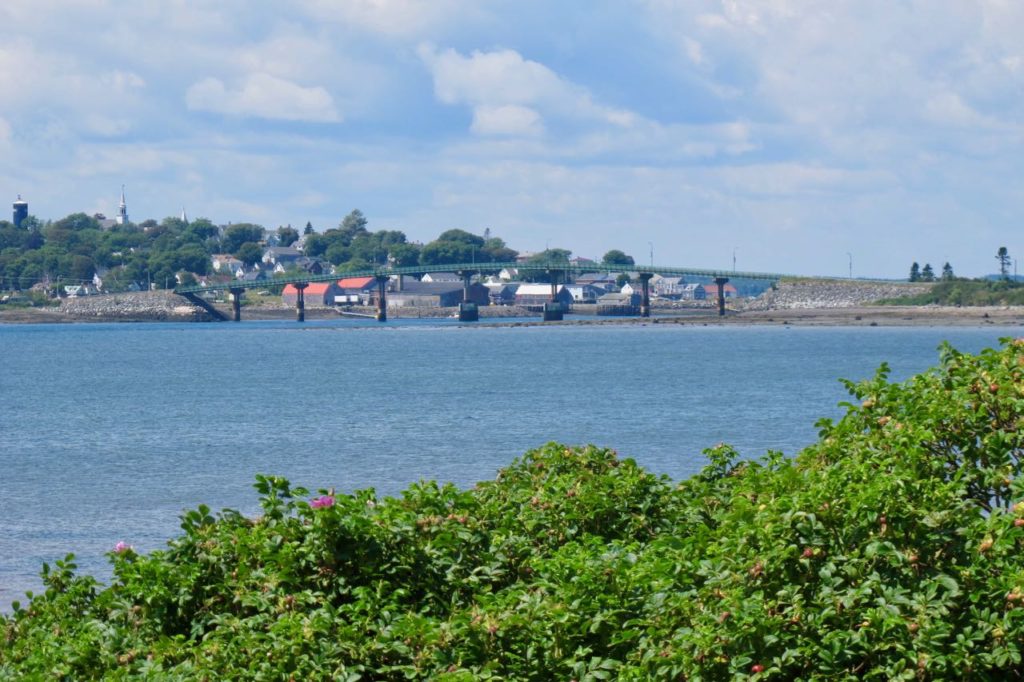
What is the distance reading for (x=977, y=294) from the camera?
188 meters

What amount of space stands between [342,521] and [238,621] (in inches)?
34.7

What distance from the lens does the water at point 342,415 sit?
3400cm

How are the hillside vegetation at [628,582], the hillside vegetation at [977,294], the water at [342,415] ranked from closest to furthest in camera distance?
1. the hillside vegetation at [628,582]
2. the water at [342,415]
3. the hillside vegetation at [977,294]

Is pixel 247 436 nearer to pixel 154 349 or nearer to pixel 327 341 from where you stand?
pixel 154 349

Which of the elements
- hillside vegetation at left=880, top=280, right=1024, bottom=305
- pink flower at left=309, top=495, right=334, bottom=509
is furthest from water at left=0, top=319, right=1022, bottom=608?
hillside vegetation at left=880, top=280, right=1024, bottom=305

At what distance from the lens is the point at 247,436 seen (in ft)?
166

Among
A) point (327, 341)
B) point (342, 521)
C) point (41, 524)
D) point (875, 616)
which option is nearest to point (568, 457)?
point (342, 521)

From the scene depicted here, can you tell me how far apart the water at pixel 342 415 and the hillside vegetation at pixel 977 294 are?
52.6m

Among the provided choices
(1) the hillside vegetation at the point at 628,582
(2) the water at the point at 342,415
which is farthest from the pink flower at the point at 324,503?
(2) the water at the point at 342,415

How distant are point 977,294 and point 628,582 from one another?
188 m

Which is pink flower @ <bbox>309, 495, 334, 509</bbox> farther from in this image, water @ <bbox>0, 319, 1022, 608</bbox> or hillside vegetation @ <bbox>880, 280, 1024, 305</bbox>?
hillside vegetation @ <bbox>880, 280, 1024, 305</bbox>

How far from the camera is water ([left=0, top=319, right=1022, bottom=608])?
34.0 meters

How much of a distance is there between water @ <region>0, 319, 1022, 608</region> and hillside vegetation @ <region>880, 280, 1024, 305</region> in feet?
173

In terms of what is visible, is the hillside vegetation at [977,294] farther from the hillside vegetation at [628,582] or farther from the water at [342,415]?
the hillside vegetation at [628,582]
